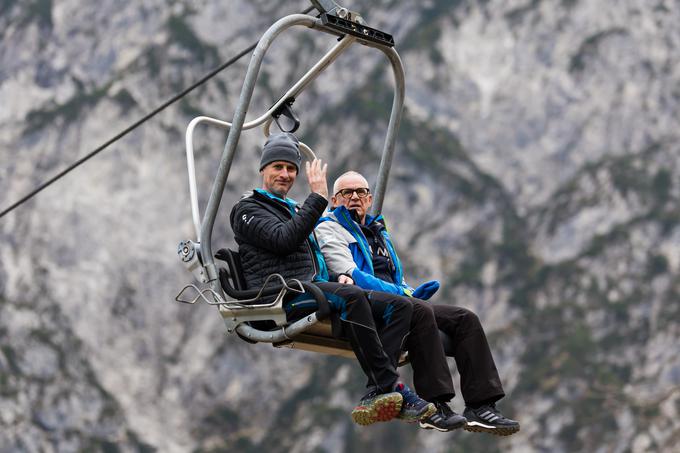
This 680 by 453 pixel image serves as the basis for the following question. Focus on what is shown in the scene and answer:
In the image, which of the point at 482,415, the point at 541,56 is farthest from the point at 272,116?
the point at 541,56

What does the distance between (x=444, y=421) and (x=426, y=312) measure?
2.42 ft

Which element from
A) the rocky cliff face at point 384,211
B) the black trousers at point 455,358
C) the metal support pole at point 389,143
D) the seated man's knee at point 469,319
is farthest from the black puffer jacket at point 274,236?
the rocky cliff face at point 384,211

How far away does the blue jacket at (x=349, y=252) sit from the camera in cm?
935

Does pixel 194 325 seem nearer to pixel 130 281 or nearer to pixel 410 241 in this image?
pixel 130 281

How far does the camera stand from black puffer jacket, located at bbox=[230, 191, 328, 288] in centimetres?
886

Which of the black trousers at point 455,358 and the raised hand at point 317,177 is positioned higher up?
the raised hand at point 317,177

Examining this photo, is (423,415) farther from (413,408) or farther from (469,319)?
(469,319)

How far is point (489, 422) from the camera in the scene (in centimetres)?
917

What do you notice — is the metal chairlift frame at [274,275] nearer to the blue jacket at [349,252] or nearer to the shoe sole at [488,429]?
the blue jacket at [349,252]

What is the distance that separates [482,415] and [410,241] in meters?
76.8

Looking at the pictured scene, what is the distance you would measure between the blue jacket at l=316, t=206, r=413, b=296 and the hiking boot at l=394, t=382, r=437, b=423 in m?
0.81

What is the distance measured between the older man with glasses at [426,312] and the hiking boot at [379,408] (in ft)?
0.76

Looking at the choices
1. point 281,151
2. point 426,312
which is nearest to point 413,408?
point 426,312

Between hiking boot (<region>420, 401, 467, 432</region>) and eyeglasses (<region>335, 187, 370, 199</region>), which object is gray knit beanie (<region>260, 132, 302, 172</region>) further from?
hiking boot (<region>420, 401, 467, 432</region>)
